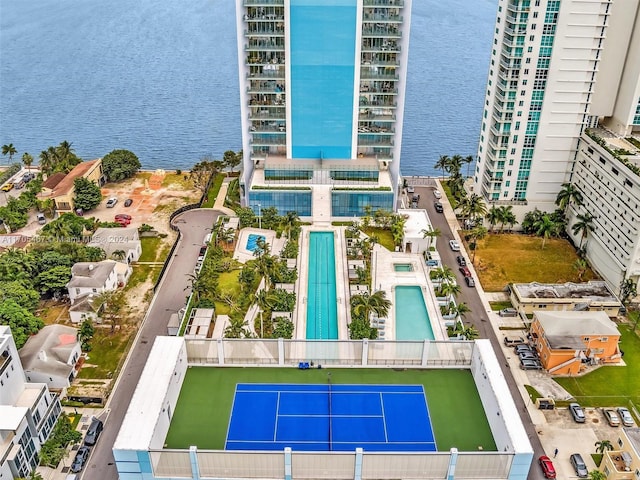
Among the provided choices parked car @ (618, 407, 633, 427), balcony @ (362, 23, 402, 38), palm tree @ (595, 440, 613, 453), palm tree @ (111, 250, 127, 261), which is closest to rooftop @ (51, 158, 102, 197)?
palm tree @ (111, 250, 127, 261)

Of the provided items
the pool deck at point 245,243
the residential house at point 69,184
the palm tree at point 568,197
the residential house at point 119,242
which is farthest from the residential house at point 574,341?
the residential house at point 69,184

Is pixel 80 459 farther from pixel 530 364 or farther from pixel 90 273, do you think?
pixel 530 364


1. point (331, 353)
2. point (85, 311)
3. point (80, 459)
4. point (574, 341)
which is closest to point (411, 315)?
point (574, 341)

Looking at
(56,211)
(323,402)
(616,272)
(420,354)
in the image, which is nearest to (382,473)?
(323,402)

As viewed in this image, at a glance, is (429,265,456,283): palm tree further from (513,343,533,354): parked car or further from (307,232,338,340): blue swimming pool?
(307,232,338,340): blue swimming pool

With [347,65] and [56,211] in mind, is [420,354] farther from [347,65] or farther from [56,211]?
[56,211]
